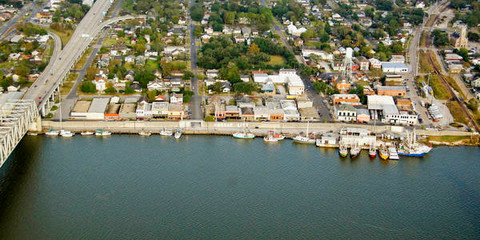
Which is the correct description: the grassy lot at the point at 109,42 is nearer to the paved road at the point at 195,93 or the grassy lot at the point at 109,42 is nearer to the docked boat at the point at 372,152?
the paved road at the point at 195,93

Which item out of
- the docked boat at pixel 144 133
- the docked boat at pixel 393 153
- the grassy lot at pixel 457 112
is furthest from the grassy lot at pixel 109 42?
the grassy lot at pixel 457 112

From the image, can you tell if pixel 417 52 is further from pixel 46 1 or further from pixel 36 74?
pixel 46 1

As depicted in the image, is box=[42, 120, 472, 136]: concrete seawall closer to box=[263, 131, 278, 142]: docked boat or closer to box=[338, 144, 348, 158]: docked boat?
box=[263, 131, 278, 142]: docked boat

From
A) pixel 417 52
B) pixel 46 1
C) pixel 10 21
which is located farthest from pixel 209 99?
pixel 46 1

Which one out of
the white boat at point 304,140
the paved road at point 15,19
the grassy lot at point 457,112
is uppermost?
the paved road at point 15,19

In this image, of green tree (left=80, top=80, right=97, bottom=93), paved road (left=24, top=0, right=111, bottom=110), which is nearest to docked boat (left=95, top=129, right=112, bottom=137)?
paved road (left=24, top=0, right=111, bottom=110)

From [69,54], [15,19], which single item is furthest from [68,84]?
[15,19]
